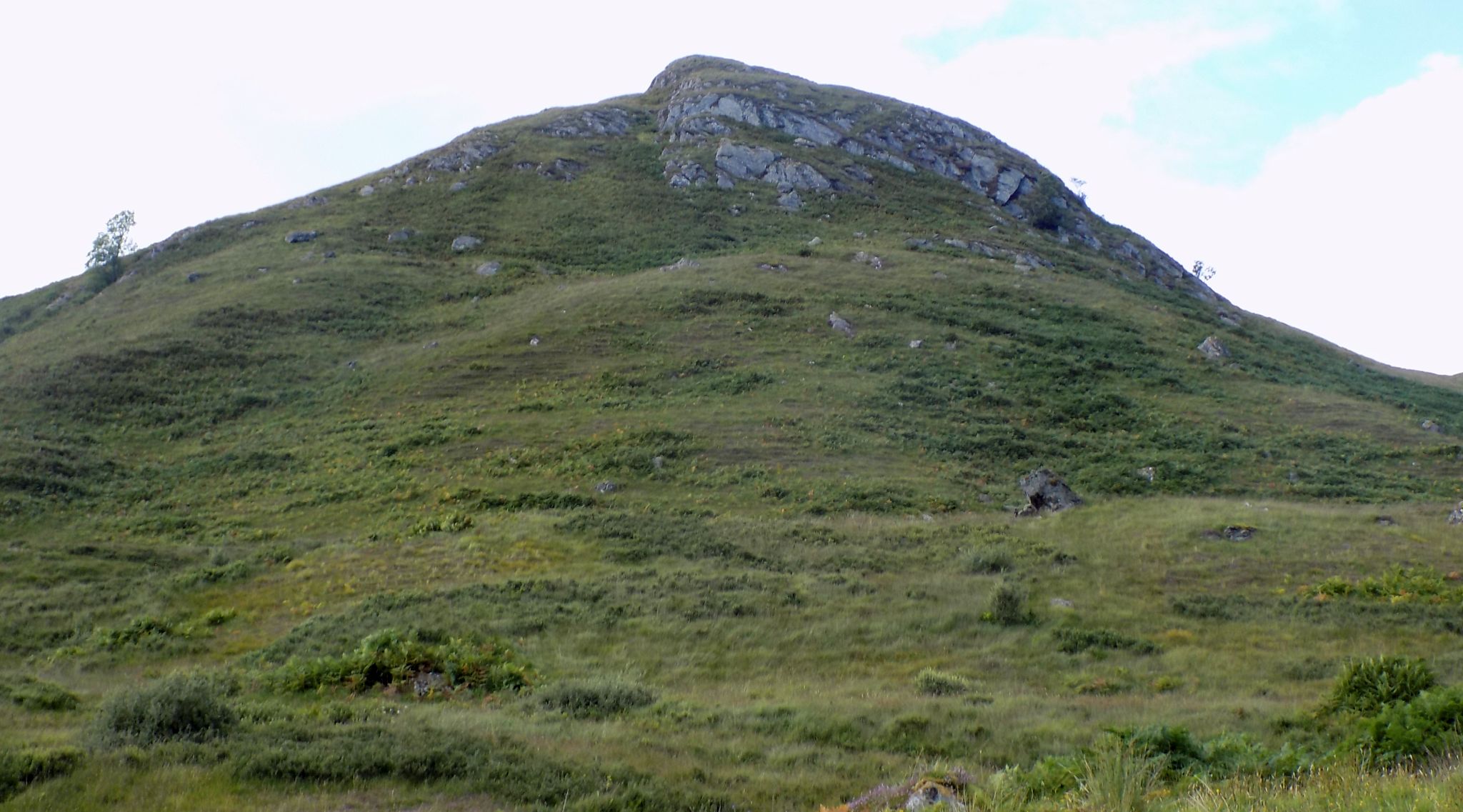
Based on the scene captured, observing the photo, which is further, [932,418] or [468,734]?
[932,418]

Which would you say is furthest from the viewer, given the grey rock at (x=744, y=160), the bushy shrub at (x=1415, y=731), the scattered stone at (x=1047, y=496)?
the grey rock at (x=744, y=160)

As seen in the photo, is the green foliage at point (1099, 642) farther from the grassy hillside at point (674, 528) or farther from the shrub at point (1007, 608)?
the shrub at point (1007, 608)

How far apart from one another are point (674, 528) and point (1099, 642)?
12.6 m

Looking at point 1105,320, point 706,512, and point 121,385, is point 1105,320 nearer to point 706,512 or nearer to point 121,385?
point 706,512

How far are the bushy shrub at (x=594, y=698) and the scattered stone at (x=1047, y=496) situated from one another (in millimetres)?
18148

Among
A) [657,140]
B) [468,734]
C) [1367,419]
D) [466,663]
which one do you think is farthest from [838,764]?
[657,140]

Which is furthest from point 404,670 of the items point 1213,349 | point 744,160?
point 744,160

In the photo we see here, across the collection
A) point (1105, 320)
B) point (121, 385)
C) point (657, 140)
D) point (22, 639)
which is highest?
point (657, 140)

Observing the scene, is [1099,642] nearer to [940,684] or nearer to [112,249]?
[940,684]

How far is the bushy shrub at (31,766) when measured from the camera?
7.45 meters

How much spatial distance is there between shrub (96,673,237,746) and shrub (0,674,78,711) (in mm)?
3541

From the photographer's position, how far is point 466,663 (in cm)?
1322

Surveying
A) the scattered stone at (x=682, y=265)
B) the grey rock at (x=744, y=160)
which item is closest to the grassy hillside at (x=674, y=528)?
the scattered stone at (x=682, y=265)

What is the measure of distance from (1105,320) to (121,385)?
53690 millimetres
